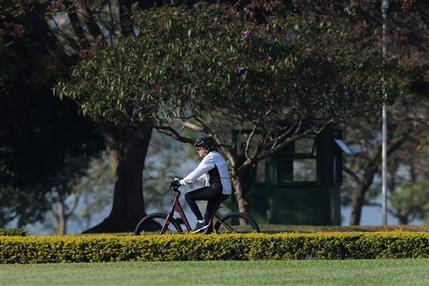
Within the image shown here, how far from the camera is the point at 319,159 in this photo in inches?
1150

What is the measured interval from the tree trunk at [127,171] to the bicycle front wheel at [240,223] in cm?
1091

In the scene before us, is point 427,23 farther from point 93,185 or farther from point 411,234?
point 93,185

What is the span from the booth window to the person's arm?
10.7m

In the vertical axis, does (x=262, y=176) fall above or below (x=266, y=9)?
below

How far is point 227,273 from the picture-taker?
595 inches

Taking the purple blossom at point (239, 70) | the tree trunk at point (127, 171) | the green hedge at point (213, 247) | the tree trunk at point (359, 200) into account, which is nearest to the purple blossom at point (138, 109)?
the purple blossom at point (239, 70)

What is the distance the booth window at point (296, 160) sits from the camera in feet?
95.7

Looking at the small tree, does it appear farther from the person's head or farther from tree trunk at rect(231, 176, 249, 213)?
the person's head

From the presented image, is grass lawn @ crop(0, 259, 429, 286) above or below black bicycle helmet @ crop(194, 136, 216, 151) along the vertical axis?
below

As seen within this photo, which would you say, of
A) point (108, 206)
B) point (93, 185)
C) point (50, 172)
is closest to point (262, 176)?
point (50, 172)

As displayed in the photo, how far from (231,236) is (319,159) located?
471 inches

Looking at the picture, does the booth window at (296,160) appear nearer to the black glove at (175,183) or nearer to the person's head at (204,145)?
the black glove at (175,183)

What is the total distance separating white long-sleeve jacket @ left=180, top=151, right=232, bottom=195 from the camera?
18.4m

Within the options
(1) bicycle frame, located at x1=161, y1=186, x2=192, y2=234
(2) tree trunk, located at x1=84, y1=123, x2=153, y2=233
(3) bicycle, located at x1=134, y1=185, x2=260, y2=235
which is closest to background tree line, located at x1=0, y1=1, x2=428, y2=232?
(2) tree trunk, located at x1=84, y1=123, x2=153, y2=233
